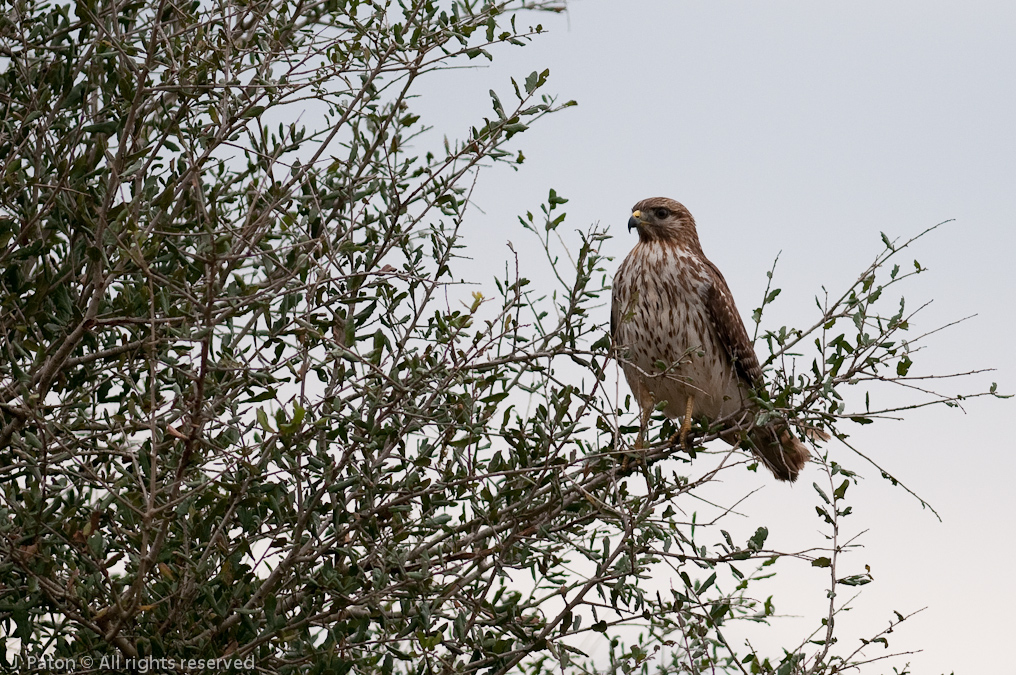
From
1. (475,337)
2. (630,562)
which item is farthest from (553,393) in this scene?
(630,562)

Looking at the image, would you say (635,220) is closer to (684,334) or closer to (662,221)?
(662,221)

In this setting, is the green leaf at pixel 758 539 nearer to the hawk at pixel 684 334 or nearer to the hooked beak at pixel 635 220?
the hawk at pixel 684 334

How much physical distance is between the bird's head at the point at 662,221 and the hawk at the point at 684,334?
87 millimetres

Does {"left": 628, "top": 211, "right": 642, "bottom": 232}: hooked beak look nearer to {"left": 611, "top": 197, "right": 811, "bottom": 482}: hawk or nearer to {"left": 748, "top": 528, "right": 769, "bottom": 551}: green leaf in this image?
{"left": 611, "top": 197, "right": 811, "bottom": 482}: hawk

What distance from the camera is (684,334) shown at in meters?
4.86

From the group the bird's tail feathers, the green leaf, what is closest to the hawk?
the bird's tail feathers

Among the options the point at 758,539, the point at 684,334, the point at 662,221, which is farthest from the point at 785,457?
the point at 758,539

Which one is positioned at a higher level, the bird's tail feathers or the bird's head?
the bird's head

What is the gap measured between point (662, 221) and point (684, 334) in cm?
82

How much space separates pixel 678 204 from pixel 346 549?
2988 millimetres

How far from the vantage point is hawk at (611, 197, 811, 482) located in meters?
4.86

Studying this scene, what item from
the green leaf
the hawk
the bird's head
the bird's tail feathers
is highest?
the bird's head

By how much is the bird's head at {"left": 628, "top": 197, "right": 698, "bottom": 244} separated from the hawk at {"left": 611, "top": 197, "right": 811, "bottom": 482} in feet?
0.29

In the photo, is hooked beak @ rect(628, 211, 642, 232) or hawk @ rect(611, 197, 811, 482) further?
hooked beak @ rect(628, 211, 642, 232)
